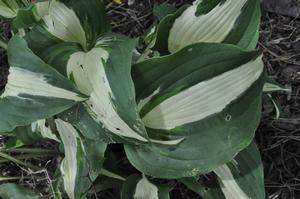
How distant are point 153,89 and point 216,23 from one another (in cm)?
18

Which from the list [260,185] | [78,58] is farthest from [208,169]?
[78,58]

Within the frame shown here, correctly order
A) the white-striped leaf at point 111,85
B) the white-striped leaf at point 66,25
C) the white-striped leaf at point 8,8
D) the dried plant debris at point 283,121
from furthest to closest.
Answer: the dried plant debris at point 283,121
the white-striped leaf at point 8,8
the white-striped leaf at point 66,25
the white-striped leaf at point 111,85

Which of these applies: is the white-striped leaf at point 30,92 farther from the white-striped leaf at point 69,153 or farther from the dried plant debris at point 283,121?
the dried plant debris at point 283,121

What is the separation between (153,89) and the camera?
3.35 feet

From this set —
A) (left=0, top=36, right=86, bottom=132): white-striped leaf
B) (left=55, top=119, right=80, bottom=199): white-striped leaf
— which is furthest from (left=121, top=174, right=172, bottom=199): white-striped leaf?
(left=0, top=36, right=86, bottom=132): white-striped leaf

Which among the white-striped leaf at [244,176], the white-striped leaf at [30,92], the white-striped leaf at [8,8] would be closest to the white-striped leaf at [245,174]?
the white-striped leaf at [244,176]

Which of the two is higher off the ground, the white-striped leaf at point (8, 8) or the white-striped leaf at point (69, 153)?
the white-striped leaf at point (8, 8)

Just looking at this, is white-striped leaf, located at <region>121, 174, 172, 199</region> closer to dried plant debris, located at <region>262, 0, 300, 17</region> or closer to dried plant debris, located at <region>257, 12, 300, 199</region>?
dried plant debris, located at <region>257, 12, 300, 199</region>

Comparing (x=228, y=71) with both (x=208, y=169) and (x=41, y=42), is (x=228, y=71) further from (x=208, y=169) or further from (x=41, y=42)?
(x=41, y=42)

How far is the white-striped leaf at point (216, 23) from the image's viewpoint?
104 centimetres

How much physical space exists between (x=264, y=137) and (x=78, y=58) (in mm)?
558

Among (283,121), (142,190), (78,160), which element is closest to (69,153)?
(78,160)

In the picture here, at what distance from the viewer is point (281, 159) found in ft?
4.51

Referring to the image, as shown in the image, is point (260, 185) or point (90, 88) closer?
point (90, 88)
